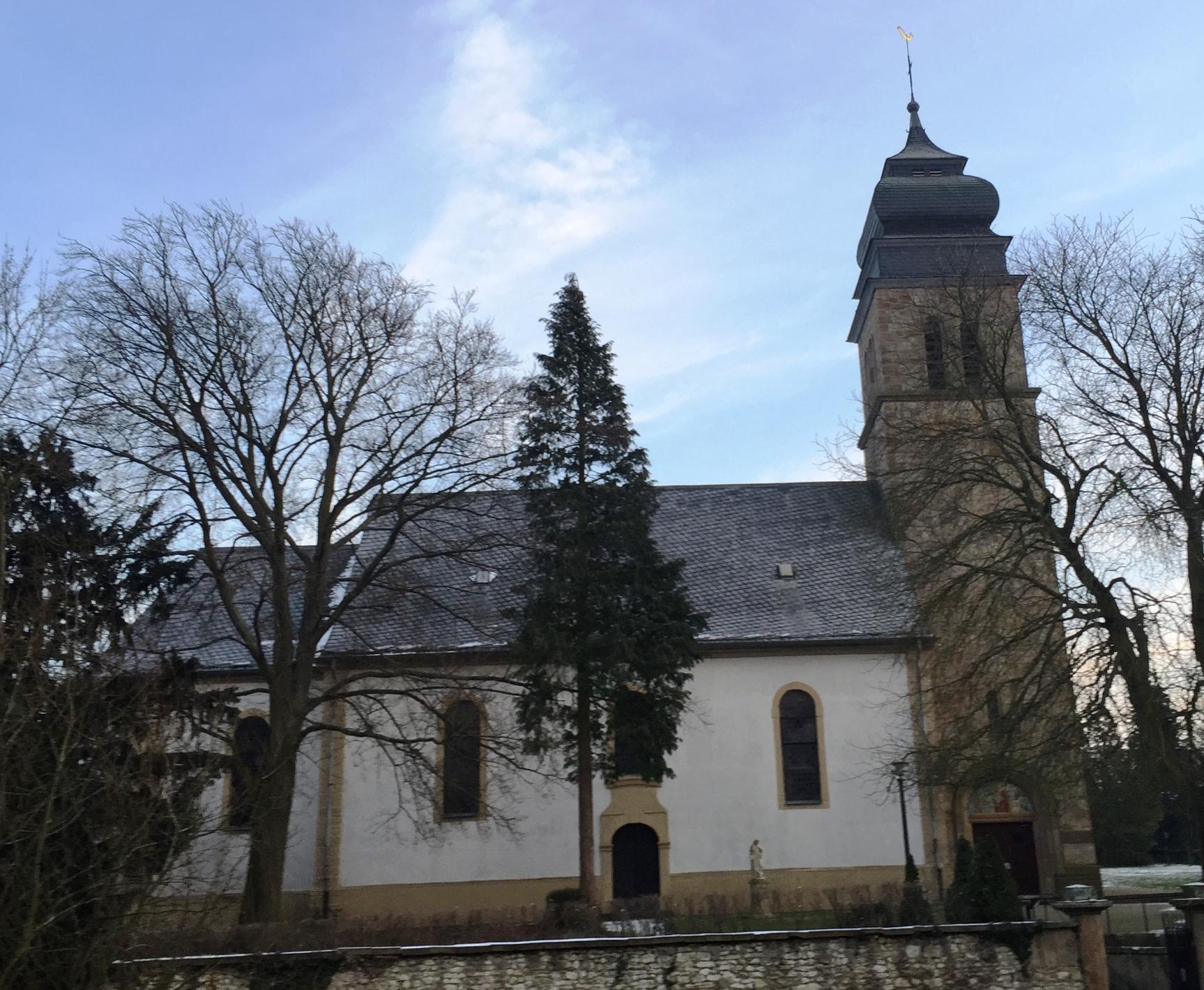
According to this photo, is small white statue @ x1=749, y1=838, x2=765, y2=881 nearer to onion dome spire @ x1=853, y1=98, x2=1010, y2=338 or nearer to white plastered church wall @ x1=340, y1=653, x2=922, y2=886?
white plastered church wall @ x1=340, y1=653, x2=922, y2=886

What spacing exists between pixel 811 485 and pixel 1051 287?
41.4ft

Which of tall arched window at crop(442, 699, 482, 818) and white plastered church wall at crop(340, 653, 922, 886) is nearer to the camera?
tall arched window at crop(442, 699, 482, 818)

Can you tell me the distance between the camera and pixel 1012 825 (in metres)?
23.9

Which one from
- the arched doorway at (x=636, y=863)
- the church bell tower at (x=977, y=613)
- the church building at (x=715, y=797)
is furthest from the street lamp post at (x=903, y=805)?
the arched doorway at (x=636, y=863)

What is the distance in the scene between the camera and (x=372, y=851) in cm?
2309

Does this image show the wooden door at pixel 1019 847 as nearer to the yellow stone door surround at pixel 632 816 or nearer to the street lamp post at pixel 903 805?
the street lamp post at pixel 903 805

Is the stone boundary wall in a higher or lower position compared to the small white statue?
lower

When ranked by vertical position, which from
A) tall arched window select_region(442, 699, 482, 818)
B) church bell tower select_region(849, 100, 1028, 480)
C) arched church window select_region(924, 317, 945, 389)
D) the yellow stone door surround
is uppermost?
church bell tower select_region(849, 100, 1028, 480)

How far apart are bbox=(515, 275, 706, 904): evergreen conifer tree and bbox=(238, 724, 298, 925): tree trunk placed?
3.94 metres

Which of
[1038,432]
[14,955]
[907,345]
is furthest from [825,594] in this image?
[14,955]

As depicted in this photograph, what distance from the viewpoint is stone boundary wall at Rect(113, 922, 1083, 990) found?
13898 mm

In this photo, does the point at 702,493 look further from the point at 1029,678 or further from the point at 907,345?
the point at 1029,678

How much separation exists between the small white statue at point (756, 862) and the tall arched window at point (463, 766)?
5.23 metres

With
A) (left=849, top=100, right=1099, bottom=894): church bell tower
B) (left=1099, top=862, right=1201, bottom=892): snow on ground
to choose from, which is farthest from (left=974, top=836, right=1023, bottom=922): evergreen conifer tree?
(left=1099, top=862, right=1201, bottom=892): snow on ground
